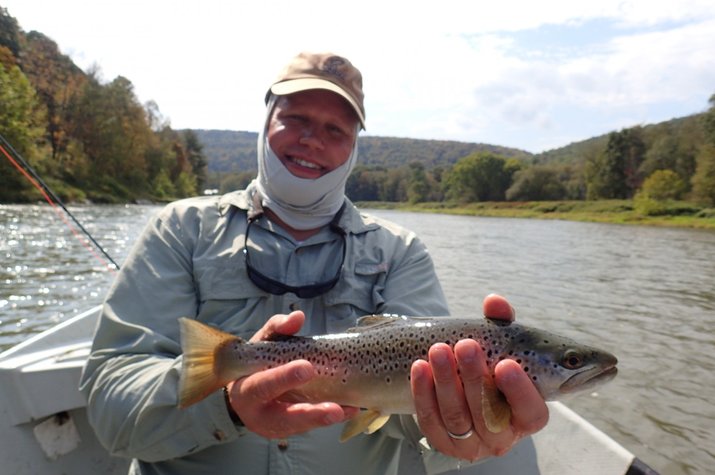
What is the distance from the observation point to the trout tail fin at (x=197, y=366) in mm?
2104

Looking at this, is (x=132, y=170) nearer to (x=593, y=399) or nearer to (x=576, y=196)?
(x=593, y=399)

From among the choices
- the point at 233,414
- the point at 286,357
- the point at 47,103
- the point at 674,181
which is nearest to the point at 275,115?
the point at 286,357

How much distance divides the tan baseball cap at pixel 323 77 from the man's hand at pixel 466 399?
1.55 meters

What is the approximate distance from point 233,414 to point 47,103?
2523 inches

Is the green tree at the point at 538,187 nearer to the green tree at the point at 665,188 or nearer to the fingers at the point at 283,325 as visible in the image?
the green tree at the point at 665,188

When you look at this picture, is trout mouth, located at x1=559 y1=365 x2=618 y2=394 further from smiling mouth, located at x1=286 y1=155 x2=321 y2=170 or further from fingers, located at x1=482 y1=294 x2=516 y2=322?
smiling mouth, located at x1=286 y1=155 x2=321 y2=170

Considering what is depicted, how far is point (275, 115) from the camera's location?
122 inches

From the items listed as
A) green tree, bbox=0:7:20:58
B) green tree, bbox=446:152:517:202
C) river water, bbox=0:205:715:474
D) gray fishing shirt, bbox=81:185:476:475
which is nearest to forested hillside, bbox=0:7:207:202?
green tree, bbox=0:7:20:58

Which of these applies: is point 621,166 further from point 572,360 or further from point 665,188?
point 572,360

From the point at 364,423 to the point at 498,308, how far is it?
75 centimetres

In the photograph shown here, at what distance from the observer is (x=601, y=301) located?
14.7m

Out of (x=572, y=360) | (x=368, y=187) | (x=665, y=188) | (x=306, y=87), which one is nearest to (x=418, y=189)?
(x=368, y=187)

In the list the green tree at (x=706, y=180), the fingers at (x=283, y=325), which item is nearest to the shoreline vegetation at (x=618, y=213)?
the green tree at (x=706, y=180)

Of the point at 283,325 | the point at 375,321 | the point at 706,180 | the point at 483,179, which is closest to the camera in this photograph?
the point at 283,325
